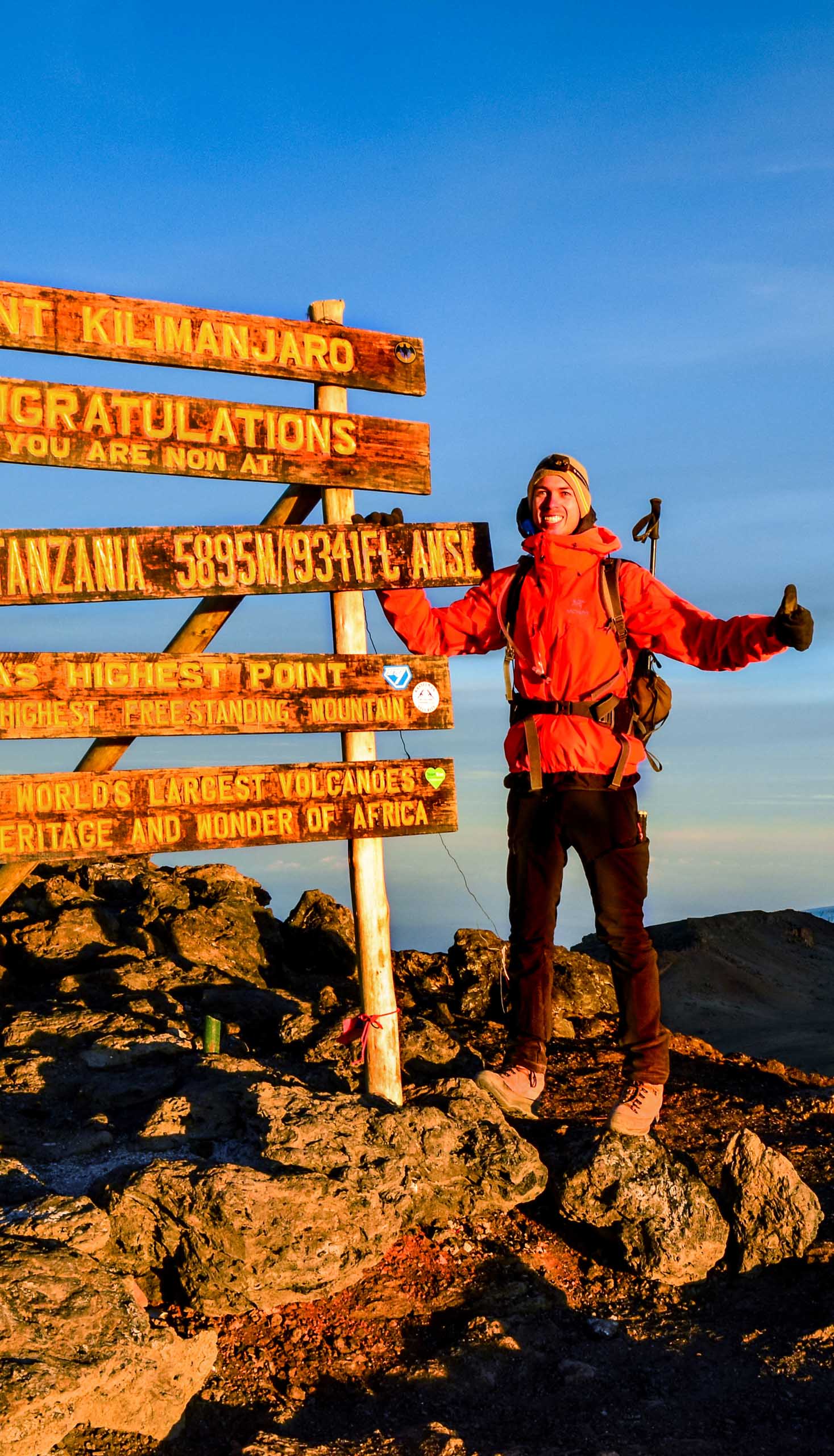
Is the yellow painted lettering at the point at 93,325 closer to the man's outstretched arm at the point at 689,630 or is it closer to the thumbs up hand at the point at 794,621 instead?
the man's outstretched arm at the point at 689,630

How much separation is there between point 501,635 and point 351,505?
3.68ft

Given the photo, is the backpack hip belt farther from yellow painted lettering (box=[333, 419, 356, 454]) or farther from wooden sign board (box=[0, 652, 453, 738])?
yellow painted lettering (box=[333, 419, 356, 454])

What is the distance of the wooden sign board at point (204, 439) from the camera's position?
5.95 metres

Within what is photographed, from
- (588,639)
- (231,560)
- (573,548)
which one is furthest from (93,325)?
(588,639)

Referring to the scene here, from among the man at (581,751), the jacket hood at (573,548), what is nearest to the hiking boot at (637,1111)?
the man at (581,751)

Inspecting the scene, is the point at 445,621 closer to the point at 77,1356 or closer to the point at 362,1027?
the point at 362,1027

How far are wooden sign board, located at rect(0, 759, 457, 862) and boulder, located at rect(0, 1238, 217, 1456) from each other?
2043 mm

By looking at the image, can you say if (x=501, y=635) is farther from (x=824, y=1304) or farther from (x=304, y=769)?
(x=824, y=1304)

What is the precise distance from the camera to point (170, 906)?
10312mm

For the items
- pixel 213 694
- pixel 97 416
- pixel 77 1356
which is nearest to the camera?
pixel 77 1356

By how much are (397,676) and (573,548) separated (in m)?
1.18

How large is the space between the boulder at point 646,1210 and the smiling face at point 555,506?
10.4ft

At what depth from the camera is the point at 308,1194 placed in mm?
4996

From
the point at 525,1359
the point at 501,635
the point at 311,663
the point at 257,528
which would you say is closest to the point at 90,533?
the point at 257,528
